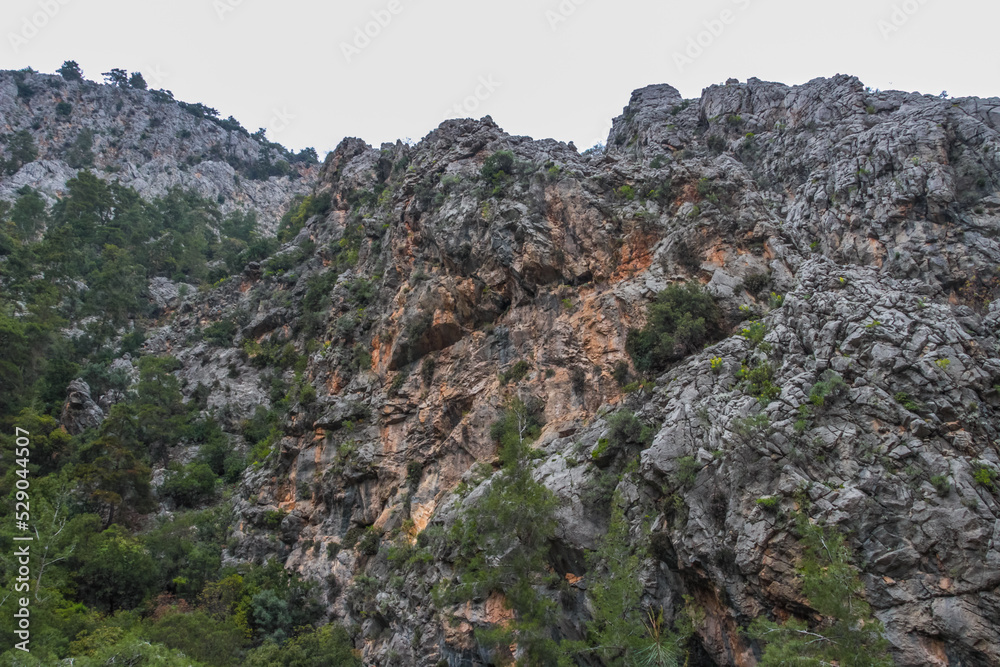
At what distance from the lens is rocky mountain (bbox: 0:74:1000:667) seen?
49.6 feet

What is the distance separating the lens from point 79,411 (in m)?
41.4

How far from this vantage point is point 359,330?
124 feet

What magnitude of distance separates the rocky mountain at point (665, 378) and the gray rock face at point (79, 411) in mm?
265

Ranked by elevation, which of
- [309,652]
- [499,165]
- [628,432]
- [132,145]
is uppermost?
[132,145]

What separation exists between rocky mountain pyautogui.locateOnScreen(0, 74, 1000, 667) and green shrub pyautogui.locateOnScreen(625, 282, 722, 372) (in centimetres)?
14

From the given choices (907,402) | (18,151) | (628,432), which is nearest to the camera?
(907,402)

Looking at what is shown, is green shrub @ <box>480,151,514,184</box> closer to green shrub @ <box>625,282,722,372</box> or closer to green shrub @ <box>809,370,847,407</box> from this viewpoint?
green shrub @ <box>625,282,722,372</box>

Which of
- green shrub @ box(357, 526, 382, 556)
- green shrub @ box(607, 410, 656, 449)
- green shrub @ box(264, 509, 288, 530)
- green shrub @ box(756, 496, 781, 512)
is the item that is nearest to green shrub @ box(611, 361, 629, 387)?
green shrub @ box(607, 410, 656, 449)

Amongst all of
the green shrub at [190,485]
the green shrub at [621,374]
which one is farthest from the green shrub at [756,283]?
the green shrub at [190,485]

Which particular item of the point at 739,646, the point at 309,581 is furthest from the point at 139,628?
the point at 739,646

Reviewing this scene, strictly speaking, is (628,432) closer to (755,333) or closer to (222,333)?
(755,333)

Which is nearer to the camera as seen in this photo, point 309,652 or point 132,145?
point 309,652

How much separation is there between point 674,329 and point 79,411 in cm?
4053

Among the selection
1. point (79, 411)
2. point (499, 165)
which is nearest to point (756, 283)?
point (499, 165)
